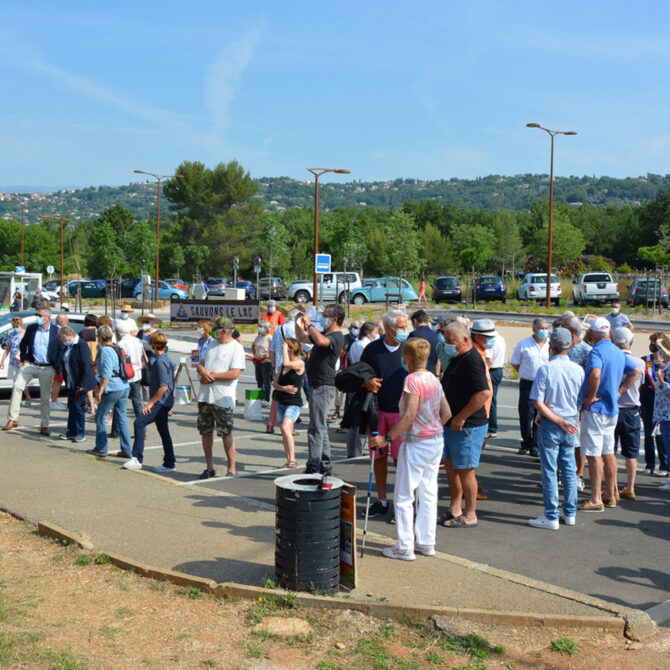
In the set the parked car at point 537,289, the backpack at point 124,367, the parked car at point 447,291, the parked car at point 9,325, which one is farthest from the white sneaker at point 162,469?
the parked car at point 537,289

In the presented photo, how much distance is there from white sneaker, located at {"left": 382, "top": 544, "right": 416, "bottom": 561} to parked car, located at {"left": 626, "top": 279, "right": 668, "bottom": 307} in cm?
3547

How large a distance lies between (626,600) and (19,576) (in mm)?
4489

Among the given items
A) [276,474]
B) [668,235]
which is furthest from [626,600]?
[668,235]

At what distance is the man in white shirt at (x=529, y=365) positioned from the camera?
10695mm

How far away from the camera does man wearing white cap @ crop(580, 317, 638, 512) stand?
8.16 metres

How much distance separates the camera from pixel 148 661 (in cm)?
483

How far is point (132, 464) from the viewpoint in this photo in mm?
9953

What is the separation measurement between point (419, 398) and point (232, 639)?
2321mm

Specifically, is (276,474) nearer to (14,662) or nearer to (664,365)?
(664,365)

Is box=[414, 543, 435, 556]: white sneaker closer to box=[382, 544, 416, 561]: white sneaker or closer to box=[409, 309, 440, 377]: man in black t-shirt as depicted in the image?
box=[382, 544, 416, 561]: white sneaker

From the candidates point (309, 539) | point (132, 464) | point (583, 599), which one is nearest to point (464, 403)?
point (583, 599)

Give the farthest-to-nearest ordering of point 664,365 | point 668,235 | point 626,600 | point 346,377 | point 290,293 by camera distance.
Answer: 1. point 668,235
2. point 290,293
3. point 664,365
4. point 346,377
5. point 626,600

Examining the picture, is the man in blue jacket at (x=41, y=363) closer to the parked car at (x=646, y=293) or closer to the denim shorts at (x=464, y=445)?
the denim shorts at (x=464, y=445)

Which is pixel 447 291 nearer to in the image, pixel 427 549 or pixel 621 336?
pixel 621 336
